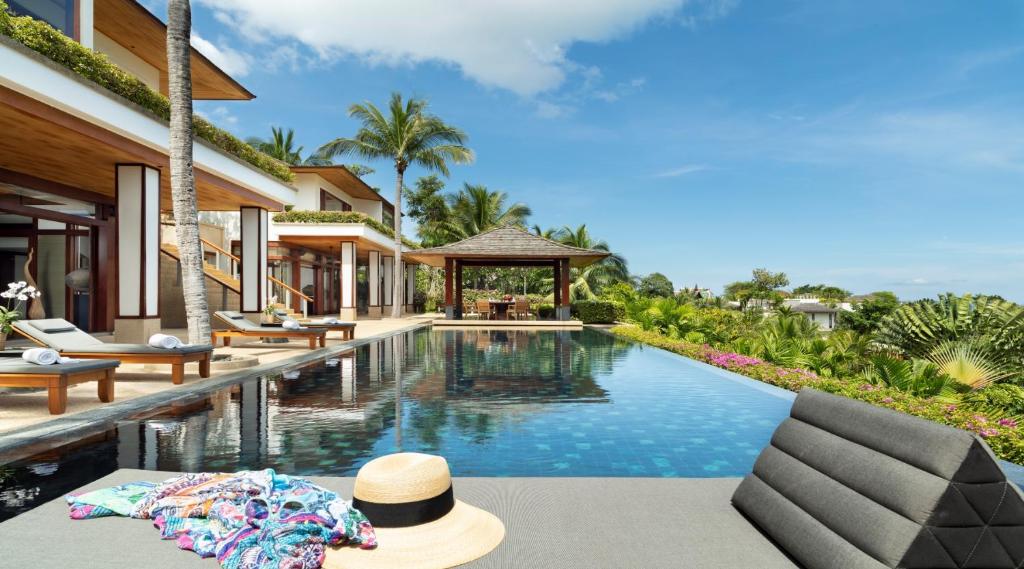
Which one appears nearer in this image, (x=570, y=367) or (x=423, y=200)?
(x=570, y=367)

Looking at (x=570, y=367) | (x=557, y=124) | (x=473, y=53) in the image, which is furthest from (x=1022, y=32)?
(x=557, y=124)

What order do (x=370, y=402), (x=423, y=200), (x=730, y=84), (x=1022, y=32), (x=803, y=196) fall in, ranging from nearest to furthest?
(x=370, y=402) → (x=1022, y=32) → (x=730, y=84) → (x=423, y=200) → (x=803, y=196)

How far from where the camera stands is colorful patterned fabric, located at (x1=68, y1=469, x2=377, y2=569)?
2275mm

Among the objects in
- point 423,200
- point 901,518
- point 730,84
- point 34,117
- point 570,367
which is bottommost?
point 570,367

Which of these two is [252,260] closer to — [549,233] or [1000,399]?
[1000,399]

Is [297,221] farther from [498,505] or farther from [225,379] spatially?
[498,505]

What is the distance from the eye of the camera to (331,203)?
28.2m

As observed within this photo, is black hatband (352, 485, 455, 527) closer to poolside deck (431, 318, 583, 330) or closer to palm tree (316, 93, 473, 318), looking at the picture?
poolside deck (431, 318, 583, 330)

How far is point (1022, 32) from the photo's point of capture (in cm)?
1485

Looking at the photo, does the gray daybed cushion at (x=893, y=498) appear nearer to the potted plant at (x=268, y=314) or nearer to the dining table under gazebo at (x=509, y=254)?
the potted plant at (x=268, y=314)

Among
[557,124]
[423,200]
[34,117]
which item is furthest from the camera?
[557,124]

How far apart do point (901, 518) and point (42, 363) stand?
7.51 metres

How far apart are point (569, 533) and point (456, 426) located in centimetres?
313

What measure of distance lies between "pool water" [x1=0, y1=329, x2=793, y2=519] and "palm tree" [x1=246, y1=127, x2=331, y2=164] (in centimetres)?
3135
